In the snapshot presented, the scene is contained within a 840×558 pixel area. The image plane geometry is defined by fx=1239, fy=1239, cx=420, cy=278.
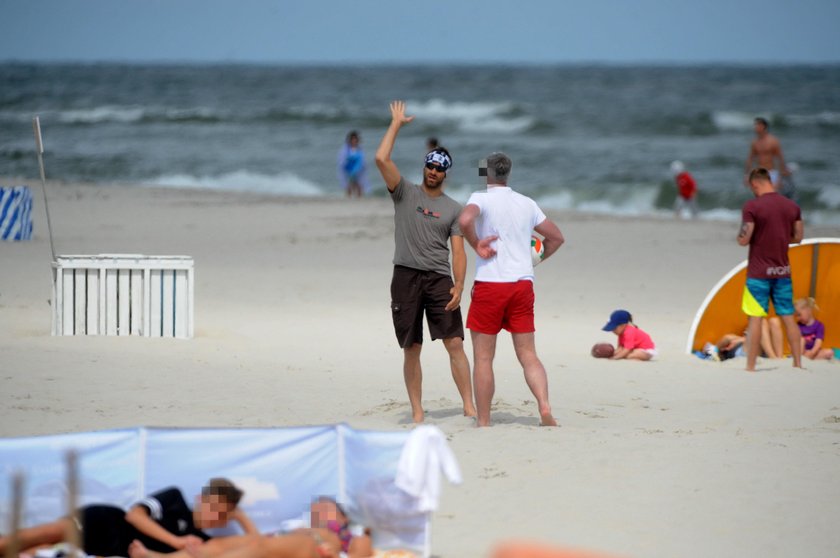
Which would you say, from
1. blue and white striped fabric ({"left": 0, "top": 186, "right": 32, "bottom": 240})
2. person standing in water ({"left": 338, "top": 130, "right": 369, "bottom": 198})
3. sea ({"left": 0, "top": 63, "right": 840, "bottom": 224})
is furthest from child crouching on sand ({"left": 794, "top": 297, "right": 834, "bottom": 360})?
person standing in water ({"left": 338, "top": 130, "right": 369, "bottom": 198})

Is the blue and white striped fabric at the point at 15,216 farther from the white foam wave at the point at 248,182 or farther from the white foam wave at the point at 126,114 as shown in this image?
the white foam wave at the point at 126,114

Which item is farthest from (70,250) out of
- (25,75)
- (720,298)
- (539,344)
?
(25,75)

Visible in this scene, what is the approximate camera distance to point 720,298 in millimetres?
10852

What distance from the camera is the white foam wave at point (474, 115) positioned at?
1923 inches

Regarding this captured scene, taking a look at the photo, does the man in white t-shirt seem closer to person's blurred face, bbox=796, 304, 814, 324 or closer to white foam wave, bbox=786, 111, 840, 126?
person's blurred face, bbox=796, 304, 814, 324

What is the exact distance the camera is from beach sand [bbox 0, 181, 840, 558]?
607 cm

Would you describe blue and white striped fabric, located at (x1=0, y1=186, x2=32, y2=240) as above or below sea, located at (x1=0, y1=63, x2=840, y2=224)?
below

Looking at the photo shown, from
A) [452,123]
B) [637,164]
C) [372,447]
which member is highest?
[452,123]

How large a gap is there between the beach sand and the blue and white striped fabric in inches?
19.1

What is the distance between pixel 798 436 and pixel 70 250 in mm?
11385

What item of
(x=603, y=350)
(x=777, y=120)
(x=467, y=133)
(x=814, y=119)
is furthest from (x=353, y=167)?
(x=814, y=119)

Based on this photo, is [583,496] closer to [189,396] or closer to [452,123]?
[189,396]

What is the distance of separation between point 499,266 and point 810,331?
14.5 ft

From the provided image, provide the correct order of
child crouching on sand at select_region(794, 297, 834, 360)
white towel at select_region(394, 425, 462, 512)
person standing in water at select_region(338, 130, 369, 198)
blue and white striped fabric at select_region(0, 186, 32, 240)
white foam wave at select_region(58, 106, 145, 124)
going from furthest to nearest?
white foam wave at select_region(58, 106, 145, 124)
person standing in water at select_region(338, 130, 369, 198)
blue and white striped fabric at select_region(0, 186, 32, 240)
child crouching on sand at select_region(794, 297, 834, 360)
white towel at select_region(394, 425, 462, 512)
